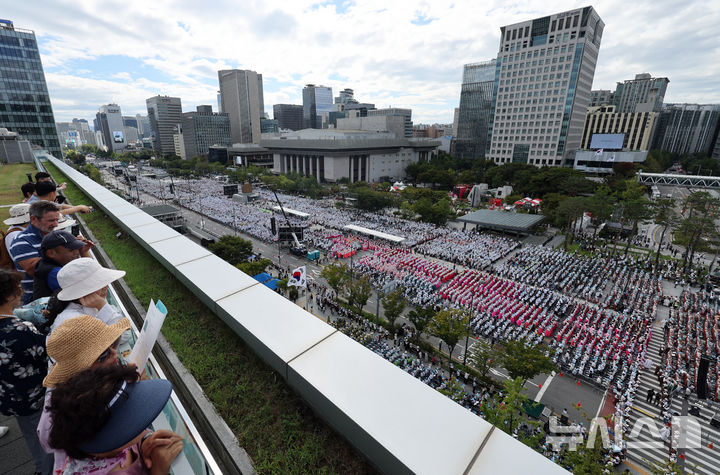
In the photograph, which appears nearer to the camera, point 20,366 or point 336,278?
point 20,366

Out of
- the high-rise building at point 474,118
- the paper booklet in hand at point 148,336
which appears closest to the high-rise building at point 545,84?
the high-rise building at point 474,118

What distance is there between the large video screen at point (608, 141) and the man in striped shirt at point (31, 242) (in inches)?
3315

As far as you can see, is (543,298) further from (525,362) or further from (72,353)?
(72,353)

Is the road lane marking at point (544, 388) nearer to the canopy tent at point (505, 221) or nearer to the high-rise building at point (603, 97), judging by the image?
the canopy tent at point (505, 221)

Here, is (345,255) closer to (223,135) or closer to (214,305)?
(214,305)

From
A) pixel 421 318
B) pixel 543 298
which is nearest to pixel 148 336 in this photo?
pixel 421 318

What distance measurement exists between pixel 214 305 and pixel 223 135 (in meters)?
143

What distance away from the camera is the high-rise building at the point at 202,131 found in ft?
399

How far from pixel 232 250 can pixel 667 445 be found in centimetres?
2744

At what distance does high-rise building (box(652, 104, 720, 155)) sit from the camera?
10562cm

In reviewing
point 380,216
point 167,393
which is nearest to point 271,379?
point 167,393

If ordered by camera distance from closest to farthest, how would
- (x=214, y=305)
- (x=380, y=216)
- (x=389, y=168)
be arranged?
(x=214, y=305) → (x=380, y=216) → (x=389, y=168)

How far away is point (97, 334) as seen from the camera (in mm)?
2293

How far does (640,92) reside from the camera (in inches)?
4560
